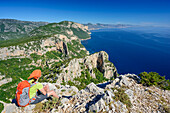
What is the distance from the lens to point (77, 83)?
46594mm

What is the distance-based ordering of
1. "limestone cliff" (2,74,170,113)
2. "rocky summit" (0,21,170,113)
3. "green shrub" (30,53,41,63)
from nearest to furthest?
"limestone cliff" (2,74,170,113), "rocky summit" (0,21,170,113), "green shrub" (30,53,41,63)

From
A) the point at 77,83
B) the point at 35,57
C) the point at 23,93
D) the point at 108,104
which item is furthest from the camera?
the point at 35,57

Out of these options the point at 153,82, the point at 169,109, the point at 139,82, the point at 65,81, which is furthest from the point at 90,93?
the point at 65,81

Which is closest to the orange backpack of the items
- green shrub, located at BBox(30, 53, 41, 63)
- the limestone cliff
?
the limestone cliff

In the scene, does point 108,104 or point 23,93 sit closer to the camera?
point 23,93

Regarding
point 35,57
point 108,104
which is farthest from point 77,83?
point 35,57

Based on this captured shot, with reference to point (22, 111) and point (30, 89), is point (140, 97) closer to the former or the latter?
point (30, 89)

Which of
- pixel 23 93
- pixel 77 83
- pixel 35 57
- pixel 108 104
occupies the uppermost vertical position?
pixel 23 93

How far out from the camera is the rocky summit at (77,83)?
11.6m

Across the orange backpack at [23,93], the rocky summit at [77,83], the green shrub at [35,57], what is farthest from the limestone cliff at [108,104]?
the green shrub at [35,57]

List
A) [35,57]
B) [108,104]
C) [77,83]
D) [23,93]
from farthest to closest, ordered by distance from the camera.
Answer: [35,57], [77,83], [108,104], [23,93]

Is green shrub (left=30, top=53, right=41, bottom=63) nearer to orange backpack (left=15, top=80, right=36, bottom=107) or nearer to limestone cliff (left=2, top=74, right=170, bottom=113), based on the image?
limestone cliff (left=2, top=74, right=170, bottom=113)

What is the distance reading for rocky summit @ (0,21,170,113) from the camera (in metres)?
11.6

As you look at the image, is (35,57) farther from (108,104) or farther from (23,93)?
(108,104)
